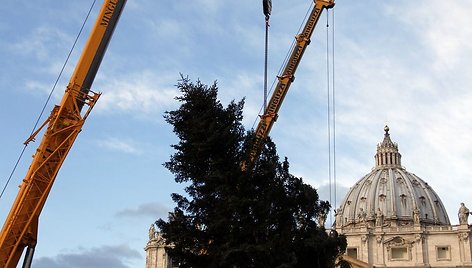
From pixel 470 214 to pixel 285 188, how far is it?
79.6 m

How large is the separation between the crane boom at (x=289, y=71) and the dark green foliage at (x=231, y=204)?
27.4 ft

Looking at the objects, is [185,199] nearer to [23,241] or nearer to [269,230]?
[269,230]

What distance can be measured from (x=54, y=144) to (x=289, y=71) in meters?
20.9

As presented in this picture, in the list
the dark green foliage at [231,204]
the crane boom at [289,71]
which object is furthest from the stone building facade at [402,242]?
the dark green foliage at [231,204]

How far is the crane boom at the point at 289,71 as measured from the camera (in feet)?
147

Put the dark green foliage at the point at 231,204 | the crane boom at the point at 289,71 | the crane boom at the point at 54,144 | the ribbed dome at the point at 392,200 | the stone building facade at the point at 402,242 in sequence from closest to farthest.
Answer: the crane boom at the point at 54,144 < the dark green foliage at the point at 231,204 < the crane boom at the point at 289,71 < the stone building facade at the point at 402,242 < the ribbed dome at the point at 392,200

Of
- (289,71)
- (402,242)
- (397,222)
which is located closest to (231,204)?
(289,71)

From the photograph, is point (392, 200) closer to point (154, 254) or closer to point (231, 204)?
point (154, 254)

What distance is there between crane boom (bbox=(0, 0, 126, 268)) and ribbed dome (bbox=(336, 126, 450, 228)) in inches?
4199

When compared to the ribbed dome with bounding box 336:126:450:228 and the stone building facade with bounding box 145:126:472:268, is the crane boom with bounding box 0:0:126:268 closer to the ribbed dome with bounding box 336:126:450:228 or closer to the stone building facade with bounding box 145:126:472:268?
the stone building facade with bounding box 145:126:472:268

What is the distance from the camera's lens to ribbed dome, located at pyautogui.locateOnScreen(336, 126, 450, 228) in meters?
139

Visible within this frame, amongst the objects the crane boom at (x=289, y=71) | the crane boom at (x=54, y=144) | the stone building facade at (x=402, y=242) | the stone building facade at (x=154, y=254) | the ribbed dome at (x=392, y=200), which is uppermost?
the ribbed dome at (x=392, y=200)

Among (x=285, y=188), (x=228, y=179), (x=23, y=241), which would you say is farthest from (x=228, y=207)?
(x=23, y=241)

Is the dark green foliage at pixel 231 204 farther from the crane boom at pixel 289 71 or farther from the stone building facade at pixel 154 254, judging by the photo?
the stone building facade at pixel 154 254
